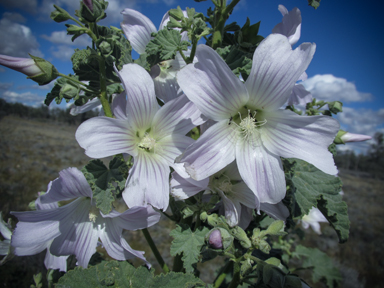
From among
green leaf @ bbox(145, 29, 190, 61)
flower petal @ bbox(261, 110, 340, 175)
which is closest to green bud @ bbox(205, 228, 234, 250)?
flower petal @ bbox(261, 110, 340, 175)

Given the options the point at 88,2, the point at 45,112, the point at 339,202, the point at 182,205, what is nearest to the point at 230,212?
the point at 182,205

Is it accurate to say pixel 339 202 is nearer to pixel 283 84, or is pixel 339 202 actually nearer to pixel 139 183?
pixel 283 84

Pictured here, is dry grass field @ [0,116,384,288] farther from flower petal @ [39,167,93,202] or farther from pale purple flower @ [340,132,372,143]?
pale purple flower @ [340,132,372,143]

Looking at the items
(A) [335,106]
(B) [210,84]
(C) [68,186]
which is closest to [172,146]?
(B) [210,84]

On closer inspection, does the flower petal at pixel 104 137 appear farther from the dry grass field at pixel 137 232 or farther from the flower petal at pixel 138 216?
the dry grass field at pixel 137 232

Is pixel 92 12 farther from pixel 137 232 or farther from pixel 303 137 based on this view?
pixel 137 232
